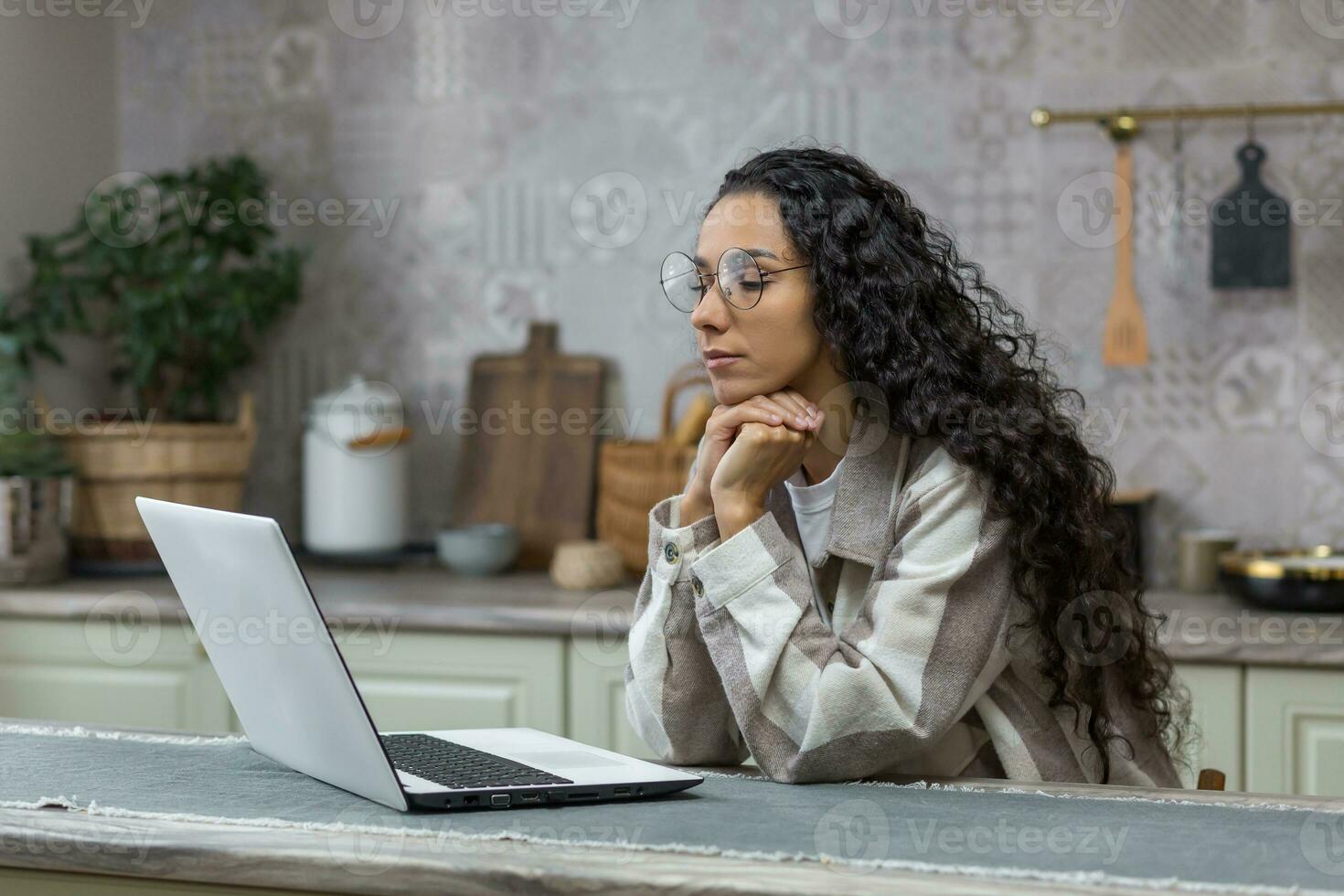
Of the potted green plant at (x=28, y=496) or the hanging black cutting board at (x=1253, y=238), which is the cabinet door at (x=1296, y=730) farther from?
the potted green plant at (x=28, y=496)

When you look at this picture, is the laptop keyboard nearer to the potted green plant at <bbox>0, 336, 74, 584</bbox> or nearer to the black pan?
the black pan

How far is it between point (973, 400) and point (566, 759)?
1.64ft

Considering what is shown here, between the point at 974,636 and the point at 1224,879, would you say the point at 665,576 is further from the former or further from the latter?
the point at 1224,879

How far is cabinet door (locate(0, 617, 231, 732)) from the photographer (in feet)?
8.07

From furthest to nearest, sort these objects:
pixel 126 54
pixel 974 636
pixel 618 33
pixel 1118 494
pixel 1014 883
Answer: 1. pixel 126 54
2. pixel 618 33
3. pixel 1118 494
4. pixel 974 636
5. pixel 1014 883

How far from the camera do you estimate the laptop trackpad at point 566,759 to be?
3.89ft

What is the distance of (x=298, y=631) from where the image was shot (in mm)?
1015

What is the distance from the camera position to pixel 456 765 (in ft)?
3.83

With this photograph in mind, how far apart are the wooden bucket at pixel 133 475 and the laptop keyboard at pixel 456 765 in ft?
5.07

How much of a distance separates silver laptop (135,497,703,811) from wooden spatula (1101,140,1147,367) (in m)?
1.60

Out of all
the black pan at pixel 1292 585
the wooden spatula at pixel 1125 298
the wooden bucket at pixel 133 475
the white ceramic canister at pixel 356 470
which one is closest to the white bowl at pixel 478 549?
the white ceramic canister at pixel 356 470

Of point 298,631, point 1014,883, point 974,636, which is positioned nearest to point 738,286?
point 974,636

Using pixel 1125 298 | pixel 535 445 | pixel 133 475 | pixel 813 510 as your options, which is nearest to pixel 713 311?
pixel 813 510

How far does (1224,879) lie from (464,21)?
7.99 ft
